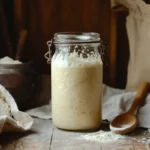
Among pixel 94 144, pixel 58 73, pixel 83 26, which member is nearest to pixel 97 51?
pixel 58 73

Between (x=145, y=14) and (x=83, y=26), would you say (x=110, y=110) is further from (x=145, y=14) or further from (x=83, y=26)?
(x=83, y=26)

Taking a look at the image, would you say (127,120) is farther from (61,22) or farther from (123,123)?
(61,22)

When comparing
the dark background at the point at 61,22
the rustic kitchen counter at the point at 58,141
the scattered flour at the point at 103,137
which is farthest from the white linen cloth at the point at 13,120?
the dark background at the point at 61,22

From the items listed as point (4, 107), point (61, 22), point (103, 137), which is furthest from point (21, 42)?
point (103, 137)

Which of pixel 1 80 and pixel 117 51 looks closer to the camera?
pixel 1 80

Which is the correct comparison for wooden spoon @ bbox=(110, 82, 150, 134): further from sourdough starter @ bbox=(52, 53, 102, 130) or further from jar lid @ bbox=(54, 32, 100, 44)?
jar lid @ bbox=(54, 32, 100, 44)

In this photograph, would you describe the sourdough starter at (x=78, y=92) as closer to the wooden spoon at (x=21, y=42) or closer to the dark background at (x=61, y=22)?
the wooden spoon at (x=21, y=42)

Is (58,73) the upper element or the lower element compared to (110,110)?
upper
